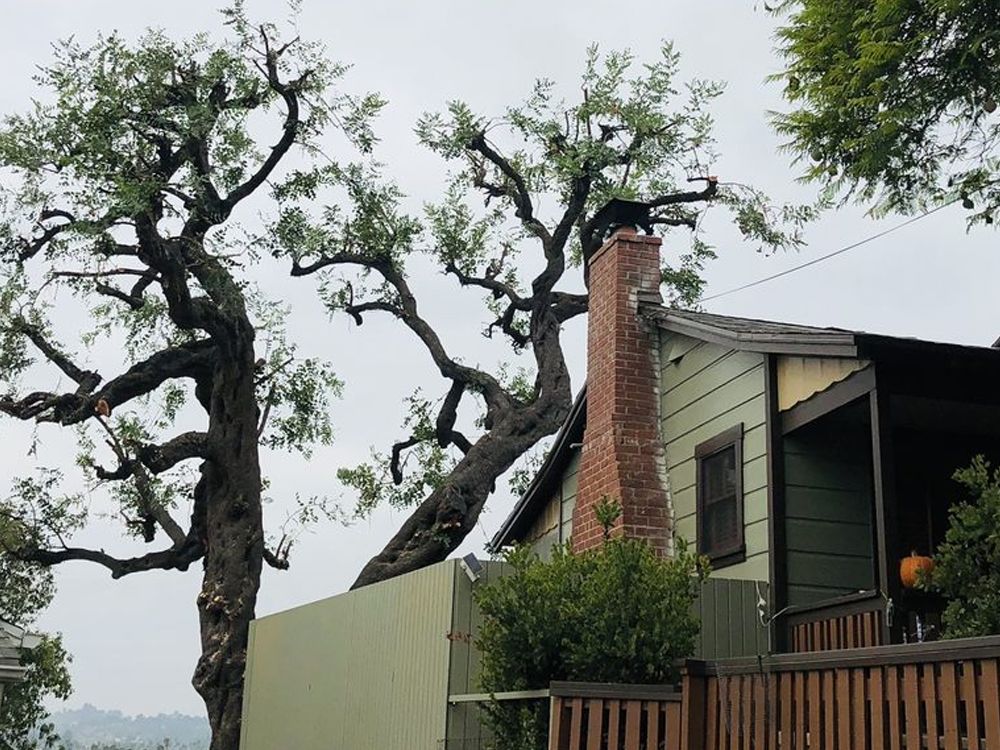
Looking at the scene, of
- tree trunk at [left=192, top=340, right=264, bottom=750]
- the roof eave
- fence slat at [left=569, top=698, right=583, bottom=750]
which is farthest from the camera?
tree trunk at [left=192, top=340, right=264, bottom=750]

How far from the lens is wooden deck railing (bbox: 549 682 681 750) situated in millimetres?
6707

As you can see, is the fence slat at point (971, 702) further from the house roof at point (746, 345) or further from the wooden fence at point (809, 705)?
the house roof at point (746, 345)

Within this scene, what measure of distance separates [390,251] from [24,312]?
602 cm

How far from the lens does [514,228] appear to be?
2161 centimetres

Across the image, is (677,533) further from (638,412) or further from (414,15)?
(414,15)

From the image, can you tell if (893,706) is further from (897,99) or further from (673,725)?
(897,99)

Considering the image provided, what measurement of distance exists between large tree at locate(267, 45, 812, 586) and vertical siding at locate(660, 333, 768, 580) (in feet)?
26.8

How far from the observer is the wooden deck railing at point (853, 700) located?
4746mm

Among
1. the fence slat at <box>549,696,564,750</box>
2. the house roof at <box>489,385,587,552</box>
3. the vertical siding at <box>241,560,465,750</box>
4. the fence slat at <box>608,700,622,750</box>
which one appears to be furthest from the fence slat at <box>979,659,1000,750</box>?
the house roof at <box>489,385,587,552</box>

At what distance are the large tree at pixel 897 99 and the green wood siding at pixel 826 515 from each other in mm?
2365

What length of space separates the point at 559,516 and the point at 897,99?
6.49 metres

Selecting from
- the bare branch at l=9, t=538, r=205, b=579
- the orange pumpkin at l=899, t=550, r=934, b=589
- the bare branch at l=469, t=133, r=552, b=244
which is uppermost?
the bare branch at l=469, t=133, r=552, b=244

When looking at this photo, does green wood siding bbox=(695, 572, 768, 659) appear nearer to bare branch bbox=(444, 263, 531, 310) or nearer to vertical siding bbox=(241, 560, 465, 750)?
vertical siding bbox=(241, 560, 465, 750)

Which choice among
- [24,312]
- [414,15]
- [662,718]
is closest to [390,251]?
[414,15]
